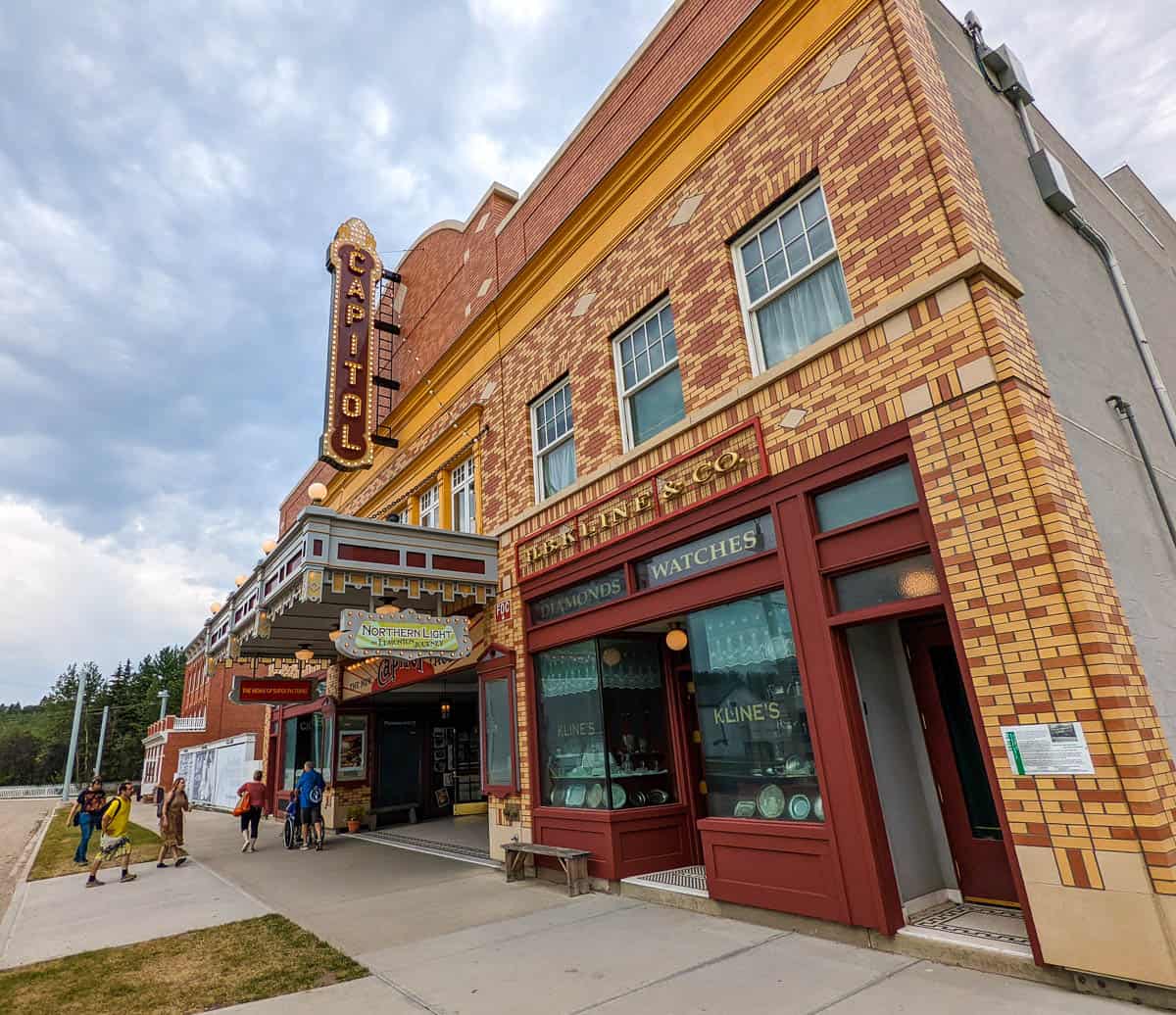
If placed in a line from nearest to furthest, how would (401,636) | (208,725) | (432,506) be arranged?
(401,636) → (432,506) → (208,725)

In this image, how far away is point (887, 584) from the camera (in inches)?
218

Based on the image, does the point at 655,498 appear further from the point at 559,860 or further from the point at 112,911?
the point at 112,911

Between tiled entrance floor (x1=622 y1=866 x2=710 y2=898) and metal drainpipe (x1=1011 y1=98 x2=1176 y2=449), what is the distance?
6.73m

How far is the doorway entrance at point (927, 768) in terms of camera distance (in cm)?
554

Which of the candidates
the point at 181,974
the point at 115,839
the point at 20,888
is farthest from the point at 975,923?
the point at 20,888

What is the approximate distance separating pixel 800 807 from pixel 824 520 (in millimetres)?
2435

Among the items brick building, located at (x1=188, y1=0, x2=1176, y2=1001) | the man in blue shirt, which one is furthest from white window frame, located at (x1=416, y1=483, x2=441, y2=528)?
the man in blue shirt

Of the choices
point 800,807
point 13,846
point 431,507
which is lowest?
point 13,846

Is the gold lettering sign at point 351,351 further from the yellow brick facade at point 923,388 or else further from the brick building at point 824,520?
the yellow brick facade at point 923,388

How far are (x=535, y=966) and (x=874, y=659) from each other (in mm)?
3726

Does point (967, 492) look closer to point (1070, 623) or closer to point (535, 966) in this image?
point (1070, 623)

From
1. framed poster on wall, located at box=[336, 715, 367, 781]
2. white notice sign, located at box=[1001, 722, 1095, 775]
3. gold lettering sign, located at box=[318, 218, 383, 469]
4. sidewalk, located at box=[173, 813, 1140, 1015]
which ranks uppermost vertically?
gold lettering sign, located at box=[318, 218, 383, 469]

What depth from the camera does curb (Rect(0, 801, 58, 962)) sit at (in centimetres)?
797

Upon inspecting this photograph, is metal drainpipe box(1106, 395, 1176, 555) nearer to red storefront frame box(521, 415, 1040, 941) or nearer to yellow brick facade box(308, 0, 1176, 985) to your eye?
yellow brick facade box(308, 0, 1176, 985)
